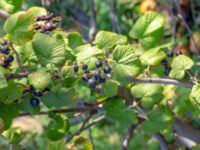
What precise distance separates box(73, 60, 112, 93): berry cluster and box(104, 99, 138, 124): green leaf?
0.23 metres

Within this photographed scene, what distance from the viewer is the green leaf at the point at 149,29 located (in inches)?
42.3

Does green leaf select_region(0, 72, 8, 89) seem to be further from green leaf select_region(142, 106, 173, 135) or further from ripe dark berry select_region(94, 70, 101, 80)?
green leaf select_region(142, 106, 173, 135)

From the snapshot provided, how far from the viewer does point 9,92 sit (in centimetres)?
79

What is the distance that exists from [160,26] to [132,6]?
171cm

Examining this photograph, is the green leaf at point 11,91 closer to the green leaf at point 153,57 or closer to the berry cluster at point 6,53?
the berry cluster at point 6,53

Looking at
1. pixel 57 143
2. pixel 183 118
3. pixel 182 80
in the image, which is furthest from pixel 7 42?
pixel 183 118

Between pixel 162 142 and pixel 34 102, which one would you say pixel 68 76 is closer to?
pixel 34 102

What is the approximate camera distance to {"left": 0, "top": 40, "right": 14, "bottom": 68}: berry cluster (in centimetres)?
77

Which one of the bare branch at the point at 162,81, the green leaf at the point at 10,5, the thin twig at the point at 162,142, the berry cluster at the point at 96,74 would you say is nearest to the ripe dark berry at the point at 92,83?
the berry cluster at the point at 96,74

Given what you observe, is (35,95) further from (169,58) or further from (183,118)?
(183,118)

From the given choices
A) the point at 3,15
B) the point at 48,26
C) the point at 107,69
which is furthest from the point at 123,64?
the point at 3,15

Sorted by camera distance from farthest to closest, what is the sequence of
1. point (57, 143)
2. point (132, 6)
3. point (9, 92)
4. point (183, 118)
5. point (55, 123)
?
1. point (132, 6)
2. point (183, 118)
3. point (55, 123)
4. point (57, 143)
5. point (9, 92)

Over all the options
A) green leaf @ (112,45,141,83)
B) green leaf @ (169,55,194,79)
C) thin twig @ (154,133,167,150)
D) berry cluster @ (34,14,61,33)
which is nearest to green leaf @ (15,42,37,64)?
berry cluster @ (34,14,61,33)

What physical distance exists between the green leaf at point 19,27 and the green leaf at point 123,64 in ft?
0.53
